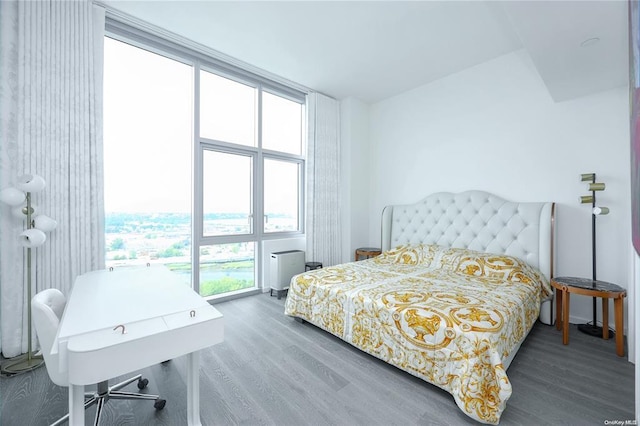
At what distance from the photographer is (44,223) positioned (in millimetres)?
2072

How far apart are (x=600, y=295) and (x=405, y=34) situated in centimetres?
304

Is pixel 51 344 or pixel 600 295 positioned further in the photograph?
pixel 600 295

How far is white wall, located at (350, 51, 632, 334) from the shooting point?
2582 mm

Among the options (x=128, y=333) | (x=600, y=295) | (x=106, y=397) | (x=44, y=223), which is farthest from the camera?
(x=600, y=295)

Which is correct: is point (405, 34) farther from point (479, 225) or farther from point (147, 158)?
point (147, 158)

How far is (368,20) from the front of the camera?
2.67 meters

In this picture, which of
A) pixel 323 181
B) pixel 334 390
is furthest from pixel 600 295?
pixel 323 181

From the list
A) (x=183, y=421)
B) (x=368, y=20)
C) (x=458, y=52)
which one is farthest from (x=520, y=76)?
(x=183, y=421)

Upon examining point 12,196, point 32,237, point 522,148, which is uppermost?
point 522,148

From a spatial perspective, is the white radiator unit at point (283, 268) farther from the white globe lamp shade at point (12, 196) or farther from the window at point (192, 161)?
the white globe lamp shade at point (12, 196)

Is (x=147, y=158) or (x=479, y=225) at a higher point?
(x=147, y=158)

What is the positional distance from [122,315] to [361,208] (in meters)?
3.80

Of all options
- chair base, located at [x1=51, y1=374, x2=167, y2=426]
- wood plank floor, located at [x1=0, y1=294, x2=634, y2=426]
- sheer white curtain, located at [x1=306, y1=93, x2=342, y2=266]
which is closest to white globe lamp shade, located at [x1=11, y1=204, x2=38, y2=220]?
wood plank floor, located at [x1=0, y1=294, x2=634, y2=426]

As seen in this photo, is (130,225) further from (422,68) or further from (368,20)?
(422,68)
